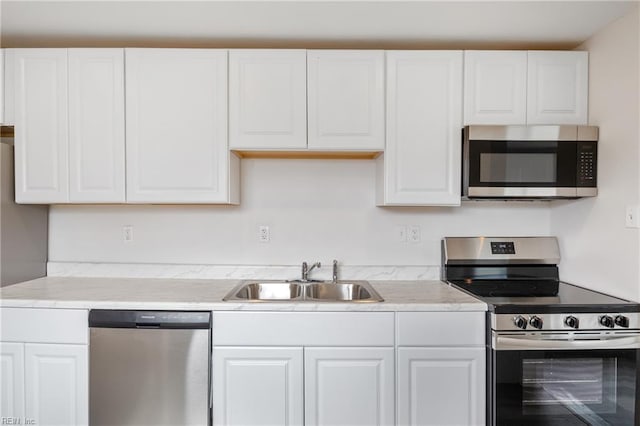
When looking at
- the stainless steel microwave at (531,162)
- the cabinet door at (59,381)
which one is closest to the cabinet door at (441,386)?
the stainless steel microwave at (531,162)

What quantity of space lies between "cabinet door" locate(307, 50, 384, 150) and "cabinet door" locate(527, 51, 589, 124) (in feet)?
2.78

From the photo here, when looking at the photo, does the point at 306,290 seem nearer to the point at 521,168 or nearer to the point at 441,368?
the point at 441,368

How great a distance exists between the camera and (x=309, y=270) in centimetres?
236

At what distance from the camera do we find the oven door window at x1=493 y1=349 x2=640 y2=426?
171 centimetres

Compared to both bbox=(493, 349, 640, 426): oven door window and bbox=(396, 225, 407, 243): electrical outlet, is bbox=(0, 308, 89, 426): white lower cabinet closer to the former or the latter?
bbox=(396, 225, 407, 243): electrical outlet

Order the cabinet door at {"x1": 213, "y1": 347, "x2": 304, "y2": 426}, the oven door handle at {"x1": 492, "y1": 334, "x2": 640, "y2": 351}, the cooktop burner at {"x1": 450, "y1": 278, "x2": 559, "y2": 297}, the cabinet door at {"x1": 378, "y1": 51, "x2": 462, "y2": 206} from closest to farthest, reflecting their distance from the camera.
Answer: the oven door handle at {"x1": 492, "y1": 334, "x2": 640, "y2": 351}, the cabinet door at {"x1": 213, "y1": 347, "x2": 304, "y2": 426}, the cooktop burner at {"x1": 450, "y1": 278, "x2": 559, "y2": 297}, the cabinet door at {"x1": 378, "y1": 51, "x2": 462, "y2": 206}

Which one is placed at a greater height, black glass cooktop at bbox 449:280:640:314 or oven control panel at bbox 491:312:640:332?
black glass cooktop at bbox 449:280:640:314

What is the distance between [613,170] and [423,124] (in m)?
0.98

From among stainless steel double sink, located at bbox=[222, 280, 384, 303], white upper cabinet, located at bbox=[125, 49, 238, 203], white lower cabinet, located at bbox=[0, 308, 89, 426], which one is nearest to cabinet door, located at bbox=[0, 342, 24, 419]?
white lower cabinet, located at bbox=[0, 308, 89, 426]

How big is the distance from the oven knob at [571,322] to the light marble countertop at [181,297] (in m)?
0.35

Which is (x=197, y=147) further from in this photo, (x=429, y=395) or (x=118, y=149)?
(x=429, y=395)

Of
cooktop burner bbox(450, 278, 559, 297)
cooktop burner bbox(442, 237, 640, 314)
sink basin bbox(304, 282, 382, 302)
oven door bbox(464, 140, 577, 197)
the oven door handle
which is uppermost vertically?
oven door bbox(464, 140, 577, 197)

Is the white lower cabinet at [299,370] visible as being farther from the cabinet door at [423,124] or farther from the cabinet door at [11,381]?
the cabinet door at [11,381]

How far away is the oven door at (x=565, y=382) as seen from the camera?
171 cm
